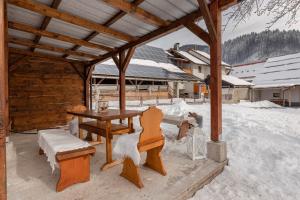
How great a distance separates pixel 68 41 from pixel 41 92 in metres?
3.39

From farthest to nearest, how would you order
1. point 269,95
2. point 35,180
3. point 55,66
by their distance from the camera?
point 269,95 → point 55,66 → point 35,180

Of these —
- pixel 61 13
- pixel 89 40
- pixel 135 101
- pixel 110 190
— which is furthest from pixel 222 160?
pixel 135 101

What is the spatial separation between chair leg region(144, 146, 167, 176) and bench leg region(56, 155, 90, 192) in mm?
1121

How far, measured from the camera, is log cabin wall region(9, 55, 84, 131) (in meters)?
6.91

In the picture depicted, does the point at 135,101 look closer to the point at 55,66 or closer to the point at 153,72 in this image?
the point at 153,72

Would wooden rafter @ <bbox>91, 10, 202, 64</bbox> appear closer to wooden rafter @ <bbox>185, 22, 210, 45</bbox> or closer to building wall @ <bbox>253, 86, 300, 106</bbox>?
wooden rafter @ <bbox>185, 22, 210, 45</bbox>

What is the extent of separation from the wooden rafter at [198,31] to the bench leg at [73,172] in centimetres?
328

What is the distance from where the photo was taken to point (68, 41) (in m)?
5.32

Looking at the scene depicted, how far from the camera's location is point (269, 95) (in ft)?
68.8

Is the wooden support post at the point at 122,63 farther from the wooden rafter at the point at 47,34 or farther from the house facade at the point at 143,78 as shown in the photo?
the house facade at the point at 143,78

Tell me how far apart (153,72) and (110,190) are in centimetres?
1723

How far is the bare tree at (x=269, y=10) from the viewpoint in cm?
298

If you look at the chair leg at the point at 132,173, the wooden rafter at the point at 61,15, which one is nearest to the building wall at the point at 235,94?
the wooden rafter at the point at 61,15

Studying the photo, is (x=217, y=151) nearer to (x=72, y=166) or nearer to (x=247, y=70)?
(x=72, y=166)
